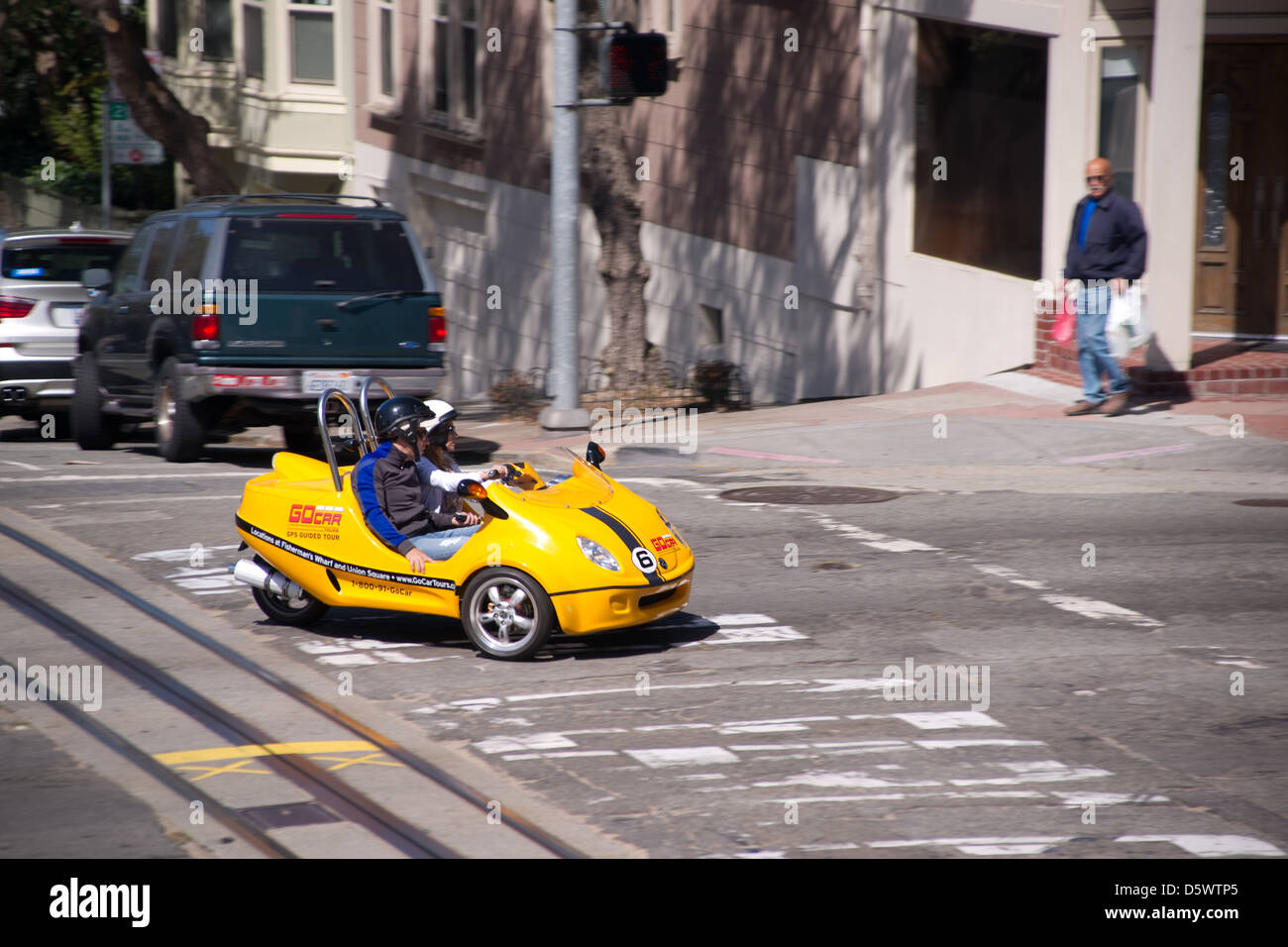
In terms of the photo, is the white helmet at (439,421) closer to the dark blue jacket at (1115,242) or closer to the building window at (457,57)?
the dark blue jacket at (1115,242)

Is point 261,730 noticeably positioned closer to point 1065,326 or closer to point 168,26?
point 1065,326

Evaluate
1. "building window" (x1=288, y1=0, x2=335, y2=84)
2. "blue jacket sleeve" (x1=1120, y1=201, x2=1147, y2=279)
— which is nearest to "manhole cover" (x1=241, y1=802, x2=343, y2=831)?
"blue jacket sleeve" (x1=1120, y1=201, x2=1147, y2=279)

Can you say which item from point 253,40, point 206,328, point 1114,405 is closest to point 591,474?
point 206,328

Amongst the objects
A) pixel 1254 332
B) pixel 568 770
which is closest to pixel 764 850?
pixel 568 770

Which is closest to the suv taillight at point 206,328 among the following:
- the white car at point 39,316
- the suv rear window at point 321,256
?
the suv rear window at point 321,256

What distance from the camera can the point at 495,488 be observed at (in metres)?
8.12

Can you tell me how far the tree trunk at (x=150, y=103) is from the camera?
875 inches

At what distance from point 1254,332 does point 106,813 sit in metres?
13.7

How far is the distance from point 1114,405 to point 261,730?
31.9ft

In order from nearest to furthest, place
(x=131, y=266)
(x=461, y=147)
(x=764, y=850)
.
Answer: (x=764, y=850) → (x=131, y=266) → (x=461, y=147)

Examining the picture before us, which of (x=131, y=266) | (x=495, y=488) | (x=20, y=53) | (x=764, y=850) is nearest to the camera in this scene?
(x=764, y=850)

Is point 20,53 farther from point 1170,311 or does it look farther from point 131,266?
point 1170,311

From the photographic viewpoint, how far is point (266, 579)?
8.62 m

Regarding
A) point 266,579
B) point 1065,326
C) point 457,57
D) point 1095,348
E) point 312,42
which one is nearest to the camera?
point 266,579
